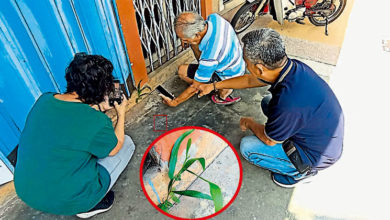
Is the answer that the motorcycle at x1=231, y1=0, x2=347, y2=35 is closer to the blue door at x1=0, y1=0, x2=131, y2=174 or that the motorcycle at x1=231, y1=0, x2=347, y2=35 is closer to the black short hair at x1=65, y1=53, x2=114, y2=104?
the blue door at x1=0, y1=0, x2=131, y2=174

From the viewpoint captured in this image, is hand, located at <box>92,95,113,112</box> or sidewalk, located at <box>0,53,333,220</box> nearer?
hand, located at <box>92,95,113,112</box>

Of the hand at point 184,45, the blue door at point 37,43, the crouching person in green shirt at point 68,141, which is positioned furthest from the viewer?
the hand at point 184,45

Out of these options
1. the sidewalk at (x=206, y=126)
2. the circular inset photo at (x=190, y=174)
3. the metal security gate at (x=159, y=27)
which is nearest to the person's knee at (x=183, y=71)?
the sidewalk at (x=206, y=126)

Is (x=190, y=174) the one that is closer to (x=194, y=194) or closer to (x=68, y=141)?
(x=194, y=194)

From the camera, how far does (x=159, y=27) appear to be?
2.96 m

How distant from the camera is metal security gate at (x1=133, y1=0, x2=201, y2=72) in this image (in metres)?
2.67

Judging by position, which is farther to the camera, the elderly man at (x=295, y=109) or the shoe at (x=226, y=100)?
the shoe at (x=226, y=100)

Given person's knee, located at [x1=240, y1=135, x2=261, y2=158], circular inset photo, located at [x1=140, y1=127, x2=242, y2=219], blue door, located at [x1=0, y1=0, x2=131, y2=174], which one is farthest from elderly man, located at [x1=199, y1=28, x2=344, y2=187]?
blue door, located at [x1=0, y1=0, x2=131, y2=174]

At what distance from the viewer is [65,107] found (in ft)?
4.76

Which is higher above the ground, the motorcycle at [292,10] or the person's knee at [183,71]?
the motorcycle at [292,10]

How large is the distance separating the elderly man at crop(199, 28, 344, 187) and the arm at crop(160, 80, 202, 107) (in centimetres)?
81

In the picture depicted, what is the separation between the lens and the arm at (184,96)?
254cm

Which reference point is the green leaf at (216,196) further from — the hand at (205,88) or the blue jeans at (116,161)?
the hand at (205,88)

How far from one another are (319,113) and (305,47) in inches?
90.2
